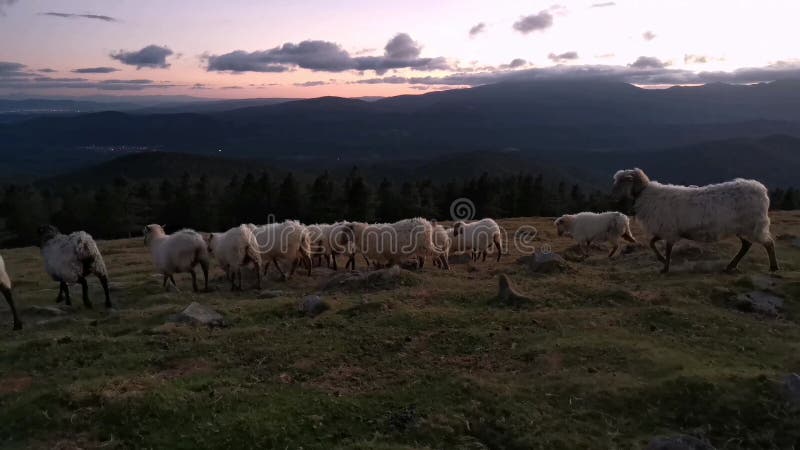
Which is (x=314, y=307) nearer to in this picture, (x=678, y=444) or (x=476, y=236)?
(x=678, y=444)

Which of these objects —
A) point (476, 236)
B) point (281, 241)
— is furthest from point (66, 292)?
point (476, 236)

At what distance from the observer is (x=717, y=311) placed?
42.7 feet

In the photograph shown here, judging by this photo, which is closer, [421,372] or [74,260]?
[421,372]

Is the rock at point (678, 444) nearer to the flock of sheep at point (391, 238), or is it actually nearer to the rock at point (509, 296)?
the rock at point (509, 296)

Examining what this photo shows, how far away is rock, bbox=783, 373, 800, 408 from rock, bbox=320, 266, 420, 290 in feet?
31.4

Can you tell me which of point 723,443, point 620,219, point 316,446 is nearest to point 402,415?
point 316,446

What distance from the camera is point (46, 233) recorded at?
16906 millimetres

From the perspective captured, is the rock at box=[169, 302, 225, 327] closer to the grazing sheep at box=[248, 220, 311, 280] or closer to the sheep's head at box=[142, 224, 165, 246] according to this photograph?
the grazing sheep at box=[248, 220, 311, 280]

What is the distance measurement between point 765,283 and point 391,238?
480 inches

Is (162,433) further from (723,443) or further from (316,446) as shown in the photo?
(723,443)

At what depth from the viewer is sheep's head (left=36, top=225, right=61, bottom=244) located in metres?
16.8

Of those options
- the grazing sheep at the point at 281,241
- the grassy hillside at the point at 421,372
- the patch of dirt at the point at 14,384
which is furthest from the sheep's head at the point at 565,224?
the patch of dirt at the point at 14,384

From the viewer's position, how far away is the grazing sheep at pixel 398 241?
20562 mm

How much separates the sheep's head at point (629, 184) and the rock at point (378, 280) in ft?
25.7
